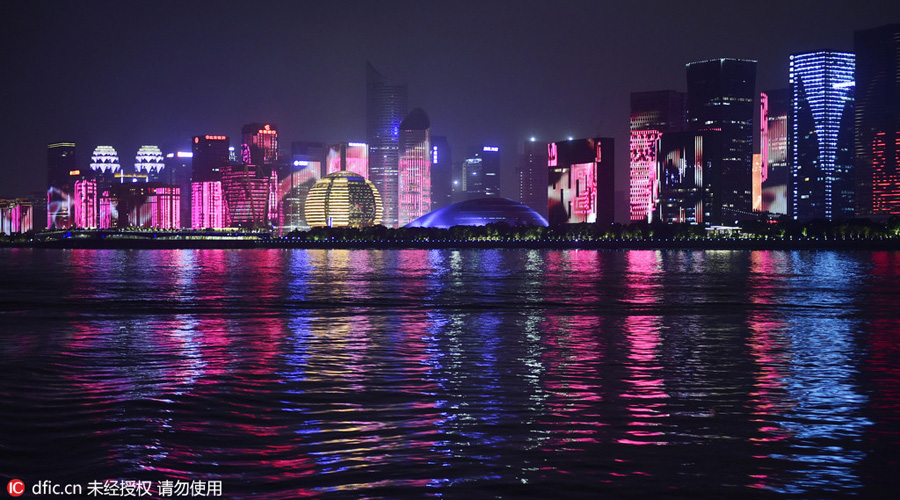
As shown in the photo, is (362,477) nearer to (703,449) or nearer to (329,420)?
(329,420)

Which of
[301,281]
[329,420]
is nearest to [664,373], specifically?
[329,420]

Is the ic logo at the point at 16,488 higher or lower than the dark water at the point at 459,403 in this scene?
higher

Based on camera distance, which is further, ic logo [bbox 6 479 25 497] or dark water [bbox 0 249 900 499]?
dark water [bbox 0 249 900 499]

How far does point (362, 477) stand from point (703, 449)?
6.34 meters

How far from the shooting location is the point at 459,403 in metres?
22.2

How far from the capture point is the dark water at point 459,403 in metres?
15.6

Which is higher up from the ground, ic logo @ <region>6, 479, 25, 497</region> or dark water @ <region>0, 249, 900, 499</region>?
ic logo @ <region>6, 479, 25, 497</region>

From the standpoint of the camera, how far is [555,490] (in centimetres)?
1481

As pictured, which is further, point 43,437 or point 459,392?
point 459,392

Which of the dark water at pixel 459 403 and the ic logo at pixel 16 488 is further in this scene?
the dark water at pixel 459 403

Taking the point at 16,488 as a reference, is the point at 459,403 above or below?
below

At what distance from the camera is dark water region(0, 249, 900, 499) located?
15.6 m

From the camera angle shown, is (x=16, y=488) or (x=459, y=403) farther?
(x=459, y=403)

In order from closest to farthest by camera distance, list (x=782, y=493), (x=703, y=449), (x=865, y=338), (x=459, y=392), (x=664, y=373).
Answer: (x=782, y=493), (x=703, y=449), (x=459, y=392), (x=664, y=373), (x=865, y=338)
